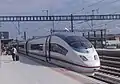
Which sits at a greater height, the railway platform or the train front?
the train front

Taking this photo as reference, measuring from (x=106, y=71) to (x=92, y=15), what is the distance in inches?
2011

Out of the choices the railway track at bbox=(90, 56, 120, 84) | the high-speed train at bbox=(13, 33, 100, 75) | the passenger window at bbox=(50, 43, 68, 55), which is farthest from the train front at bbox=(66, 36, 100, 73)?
the railway track at bbox=(90, 56, 120, 84)

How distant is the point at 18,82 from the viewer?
13414mm

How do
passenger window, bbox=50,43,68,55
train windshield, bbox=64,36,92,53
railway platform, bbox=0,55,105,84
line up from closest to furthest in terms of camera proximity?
railway platform, bbox=0,55,105,84
train windshield, bbox=64,36,92,53
passenger window, bbox=50,43,68,55

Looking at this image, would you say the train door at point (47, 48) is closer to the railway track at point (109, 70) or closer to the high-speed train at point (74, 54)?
the high-speed train at point (74, 54)

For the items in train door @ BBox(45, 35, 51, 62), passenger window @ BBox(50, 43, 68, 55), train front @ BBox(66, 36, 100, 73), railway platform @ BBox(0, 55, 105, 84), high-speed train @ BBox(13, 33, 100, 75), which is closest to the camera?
railway platform @ BBox(0, 55, 105, 84)

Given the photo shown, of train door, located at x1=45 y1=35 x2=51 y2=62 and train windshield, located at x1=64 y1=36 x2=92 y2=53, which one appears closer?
train windshield, located at x1=64 y1=36 x2=92 y2=53

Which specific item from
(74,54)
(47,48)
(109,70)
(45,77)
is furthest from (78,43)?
(47,48)

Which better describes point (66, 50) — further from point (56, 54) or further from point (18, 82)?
point (18, 82)

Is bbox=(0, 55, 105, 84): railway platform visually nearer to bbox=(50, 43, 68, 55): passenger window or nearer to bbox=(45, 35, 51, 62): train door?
bbox=(50, 43, 68, 55): passenger window

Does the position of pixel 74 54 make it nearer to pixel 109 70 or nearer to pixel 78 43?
pixel 78 43

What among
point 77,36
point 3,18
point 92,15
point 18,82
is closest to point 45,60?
point 77,36

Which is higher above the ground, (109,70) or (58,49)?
(58,49)

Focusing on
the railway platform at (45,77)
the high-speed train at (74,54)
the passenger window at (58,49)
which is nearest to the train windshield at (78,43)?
the high-speed train at (74,54)
